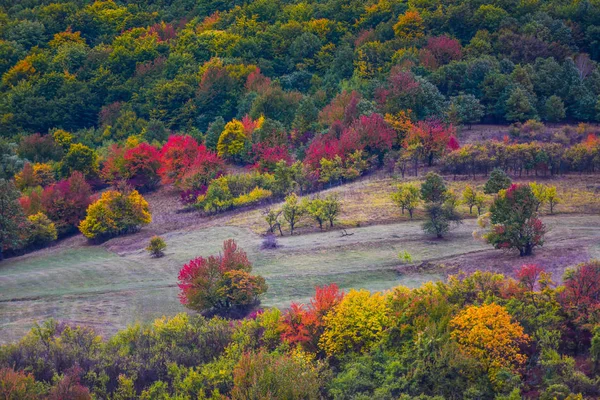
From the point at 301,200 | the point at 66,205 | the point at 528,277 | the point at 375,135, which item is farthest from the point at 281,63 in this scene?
the point at 528,277

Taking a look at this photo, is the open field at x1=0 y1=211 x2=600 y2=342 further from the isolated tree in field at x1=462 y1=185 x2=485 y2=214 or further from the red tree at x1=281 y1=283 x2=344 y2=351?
the red tree at x1=281 y1=283 x2=344 y2=351

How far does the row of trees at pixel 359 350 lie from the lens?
39094 millimetres

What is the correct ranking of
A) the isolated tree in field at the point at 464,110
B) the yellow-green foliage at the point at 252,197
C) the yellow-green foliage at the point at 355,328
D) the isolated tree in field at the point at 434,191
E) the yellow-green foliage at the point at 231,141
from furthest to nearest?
the yellow-green foliage at the point at 231,141, the isolated tree in field at the point at 464,110, the yellow-green foliage at the point at 252,197, the isolated tree in field at the point at 434,191, the yellow-green foliage at the point at 355,328

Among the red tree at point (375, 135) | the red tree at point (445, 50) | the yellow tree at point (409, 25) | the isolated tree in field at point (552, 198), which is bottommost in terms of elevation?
the isolated tree in field at point (552, 198)

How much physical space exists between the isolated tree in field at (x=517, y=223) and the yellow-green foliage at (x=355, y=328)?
43.2 feet

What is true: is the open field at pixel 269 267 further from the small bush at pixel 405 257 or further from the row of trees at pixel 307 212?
the row of trees at pixel 307 212

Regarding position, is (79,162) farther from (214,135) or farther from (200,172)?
(200,172)

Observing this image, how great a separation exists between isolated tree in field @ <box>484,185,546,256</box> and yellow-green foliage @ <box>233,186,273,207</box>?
86.8 feet

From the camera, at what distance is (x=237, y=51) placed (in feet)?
397

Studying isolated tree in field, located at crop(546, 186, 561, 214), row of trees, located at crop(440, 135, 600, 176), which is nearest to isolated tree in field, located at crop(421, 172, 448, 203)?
isolated tree in field, located at crop(546, 186, 561, 214)

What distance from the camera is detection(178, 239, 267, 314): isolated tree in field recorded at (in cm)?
5000

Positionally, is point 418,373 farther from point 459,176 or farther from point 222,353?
point 459,176

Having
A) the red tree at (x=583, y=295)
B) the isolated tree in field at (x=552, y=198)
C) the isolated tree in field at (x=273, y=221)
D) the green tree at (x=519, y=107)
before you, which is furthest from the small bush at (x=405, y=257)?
the green tree at (x=519, y=107)

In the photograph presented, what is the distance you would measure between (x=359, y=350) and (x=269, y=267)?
15246 mm
